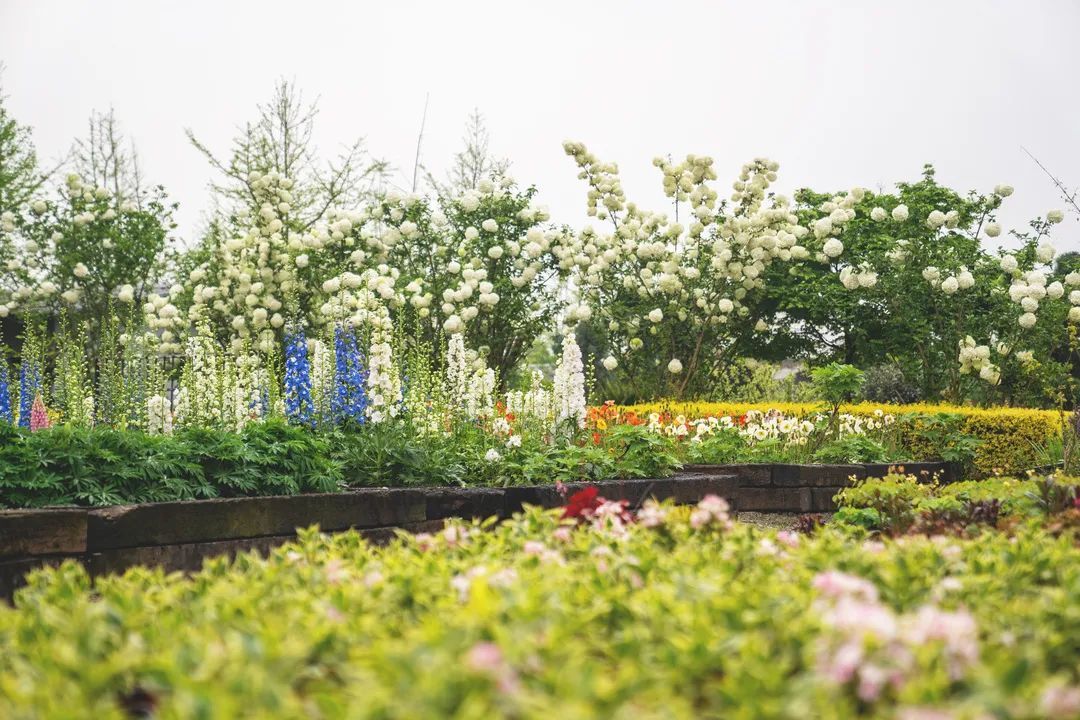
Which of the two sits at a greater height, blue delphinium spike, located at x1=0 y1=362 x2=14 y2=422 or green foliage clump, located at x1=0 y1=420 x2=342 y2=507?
blue delphinium spike, located at x1=0 y1=362 x2=14 y2=422

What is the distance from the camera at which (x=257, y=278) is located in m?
14.2

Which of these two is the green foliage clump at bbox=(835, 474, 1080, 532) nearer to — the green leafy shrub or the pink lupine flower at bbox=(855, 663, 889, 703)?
the pink lupine flower at bbox=(855, 663, 889, 703)

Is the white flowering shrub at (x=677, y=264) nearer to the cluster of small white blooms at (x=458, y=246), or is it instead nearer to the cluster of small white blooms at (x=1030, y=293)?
the cluster of small white blooms at (x=458, y=246)

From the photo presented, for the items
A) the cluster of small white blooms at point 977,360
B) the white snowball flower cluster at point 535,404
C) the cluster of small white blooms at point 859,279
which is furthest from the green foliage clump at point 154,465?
the cluster of small white blooms at point 859,279

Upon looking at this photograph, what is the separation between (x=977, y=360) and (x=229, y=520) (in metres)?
11.4

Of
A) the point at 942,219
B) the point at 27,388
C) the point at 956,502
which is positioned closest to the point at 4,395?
the point at 27,388

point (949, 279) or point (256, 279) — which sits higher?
point (256, 279)

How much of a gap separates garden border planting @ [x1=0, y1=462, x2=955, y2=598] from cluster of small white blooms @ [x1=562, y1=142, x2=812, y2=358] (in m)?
8.24

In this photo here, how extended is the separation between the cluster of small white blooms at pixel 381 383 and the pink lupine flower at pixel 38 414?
3440mm

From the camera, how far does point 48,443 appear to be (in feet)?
14.6

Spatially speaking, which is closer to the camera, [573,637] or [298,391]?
[573,637]

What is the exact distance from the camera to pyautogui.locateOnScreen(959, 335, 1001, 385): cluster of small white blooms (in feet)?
43.7

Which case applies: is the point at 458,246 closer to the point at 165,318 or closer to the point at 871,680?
the point at 165,318

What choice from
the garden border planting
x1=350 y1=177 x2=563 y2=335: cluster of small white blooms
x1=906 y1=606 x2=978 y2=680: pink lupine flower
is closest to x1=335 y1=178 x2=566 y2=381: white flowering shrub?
x1=350 y1=177 x2=563 y2=335: cluster of small white blooms
